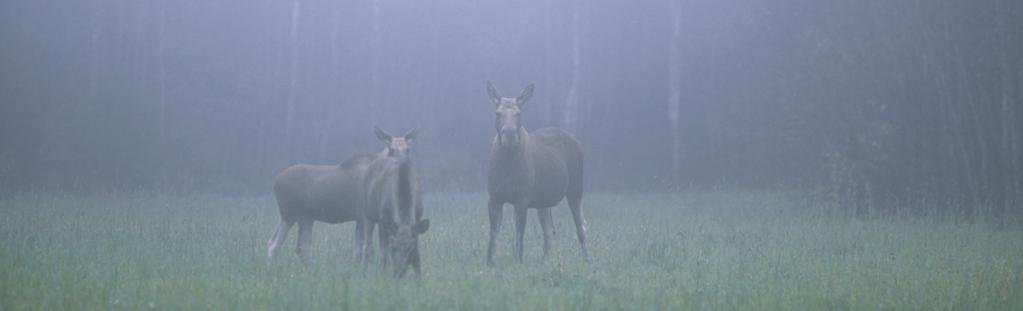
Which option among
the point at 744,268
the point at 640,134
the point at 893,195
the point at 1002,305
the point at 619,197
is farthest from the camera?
the point at 640,134

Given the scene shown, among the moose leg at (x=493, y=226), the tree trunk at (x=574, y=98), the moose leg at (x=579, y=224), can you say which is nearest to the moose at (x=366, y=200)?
Answer: the moose leg at (x=493, y=226)

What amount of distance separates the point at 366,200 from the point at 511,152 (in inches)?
75.7

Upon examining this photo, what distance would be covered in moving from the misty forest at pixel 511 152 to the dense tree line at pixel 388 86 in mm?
91

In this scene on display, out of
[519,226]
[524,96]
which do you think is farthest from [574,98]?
[519,226]

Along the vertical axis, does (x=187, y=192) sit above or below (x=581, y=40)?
below

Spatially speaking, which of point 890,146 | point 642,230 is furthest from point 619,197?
point 642,230

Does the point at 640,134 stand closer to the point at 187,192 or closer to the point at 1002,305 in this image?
the point at 187,192

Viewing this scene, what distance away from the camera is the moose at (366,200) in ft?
32.7

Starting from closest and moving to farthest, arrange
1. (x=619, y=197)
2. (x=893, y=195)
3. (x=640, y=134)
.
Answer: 1. (x=893, y=195)
2. (x=619, y=197)
3. (x=640, y=134)

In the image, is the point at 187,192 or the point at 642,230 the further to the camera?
the point at 187,192

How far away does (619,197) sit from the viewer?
24859mm

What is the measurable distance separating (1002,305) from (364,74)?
26.5 m

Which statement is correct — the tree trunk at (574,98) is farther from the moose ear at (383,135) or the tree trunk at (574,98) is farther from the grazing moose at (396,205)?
the moose ear at (383,135)

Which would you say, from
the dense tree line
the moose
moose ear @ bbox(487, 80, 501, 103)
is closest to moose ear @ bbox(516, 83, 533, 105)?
moose ear @ bbox(487, 80, 501, 103)
